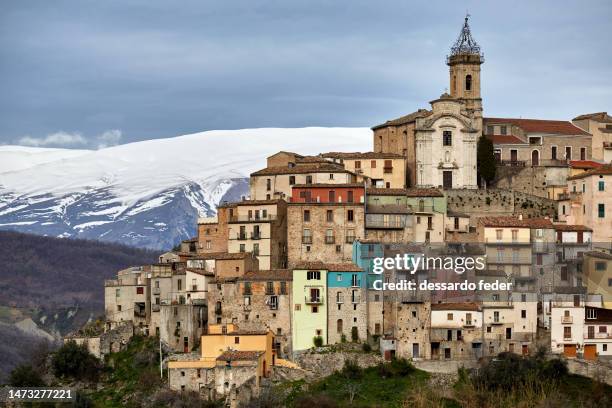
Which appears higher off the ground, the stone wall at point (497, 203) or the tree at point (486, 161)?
the tree at point (486, 161)

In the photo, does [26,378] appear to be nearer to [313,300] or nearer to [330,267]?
[313,300]

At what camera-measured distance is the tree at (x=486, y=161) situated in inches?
3167

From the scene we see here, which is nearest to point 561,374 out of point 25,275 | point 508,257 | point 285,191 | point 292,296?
point 508,257

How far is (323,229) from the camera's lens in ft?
232

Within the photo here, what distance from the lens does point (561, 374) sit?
64.2 m

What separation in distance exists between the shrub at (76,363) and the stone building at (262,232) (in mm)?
8563

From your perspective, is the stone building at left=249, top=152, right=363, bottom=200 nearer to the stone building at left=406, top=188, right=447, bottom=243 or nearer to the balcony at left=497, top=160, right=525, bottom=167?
the stone building at left=406, top=188, right=447, bottom=243

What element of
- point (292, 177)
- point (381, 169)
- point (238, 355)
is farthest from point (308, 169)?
point (238, 355)

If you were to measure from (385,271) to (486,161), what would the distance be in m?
14.8

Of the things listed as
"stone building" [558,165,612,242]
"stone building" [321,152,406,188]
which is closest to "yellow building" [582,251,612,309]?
"stone building" [558,165,612,242]

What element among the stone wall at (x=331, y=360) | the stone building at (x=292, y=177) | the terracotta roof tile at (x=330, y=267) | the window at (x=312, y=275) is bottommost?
the stone wall at (x=331, y=360)

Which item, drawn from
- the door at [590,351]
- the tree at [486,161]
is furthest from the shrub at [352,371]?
the tree at [486,161]

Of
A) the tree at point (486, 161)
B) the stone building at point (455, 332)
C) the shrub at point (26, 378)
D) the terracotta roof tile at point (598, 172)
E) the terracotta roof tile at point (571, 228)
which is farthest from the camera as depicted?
the tree at point (486, 161)

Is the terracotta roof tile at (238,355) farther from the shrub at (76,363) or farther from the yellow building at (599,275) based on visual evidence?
the yellow building at (599,275)
